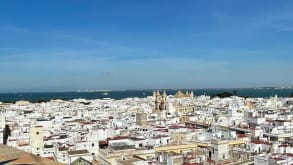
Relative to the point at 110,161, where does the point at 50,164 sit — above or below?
above

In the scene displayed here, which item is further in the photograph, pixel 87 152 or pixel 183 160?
pixel 87 152

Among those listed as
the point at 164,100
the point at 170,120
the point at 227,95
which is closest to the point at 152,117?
the point at 170,120

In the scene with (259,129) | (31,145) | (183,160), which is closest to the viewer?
(183,160)

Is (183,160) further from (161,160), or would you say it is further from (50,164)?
(50,164)

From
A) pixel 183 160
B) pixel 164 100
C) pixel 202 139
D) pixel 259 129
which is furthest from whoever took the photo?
pixel 164 100

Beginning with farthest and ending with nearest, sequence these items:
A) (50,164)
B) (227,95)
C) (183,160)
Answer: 1. (227,95)
2. (183,160)
3. (50,164)

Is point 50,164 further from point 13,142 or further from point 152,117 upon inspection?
point 152,117

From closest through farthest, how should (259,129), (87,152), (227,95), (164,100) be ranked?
(87,152), (259,129), (164,100), (227,95)

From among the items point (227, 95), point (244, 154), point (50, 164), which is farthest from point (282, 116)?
point (227, 95)

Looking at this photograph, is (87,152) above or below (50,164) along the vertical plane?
below
